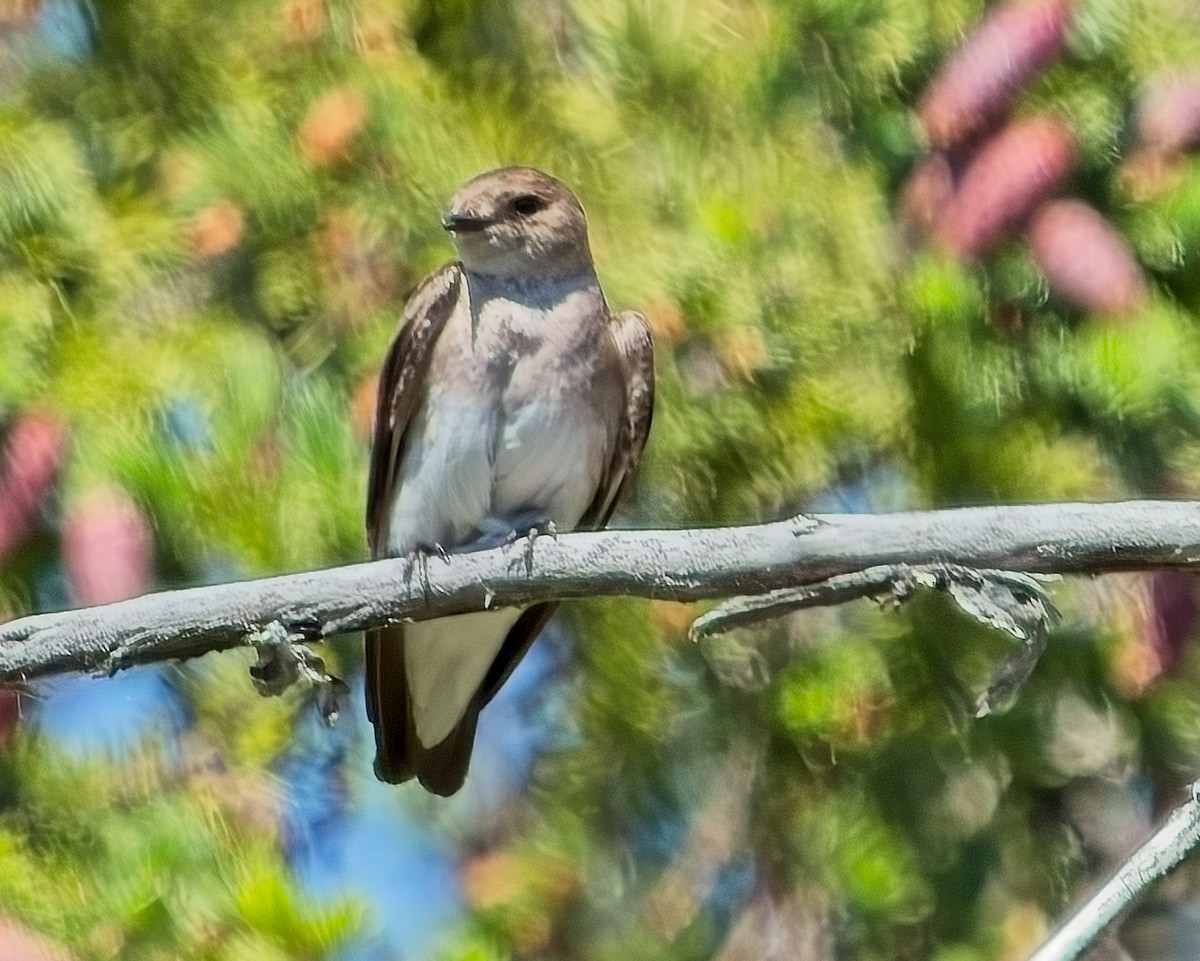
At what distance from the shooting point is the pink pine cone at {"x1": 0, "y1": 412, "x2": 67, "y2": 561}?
2732 mm

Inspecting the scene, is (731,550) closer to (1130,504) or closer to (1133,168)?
(1130,504)

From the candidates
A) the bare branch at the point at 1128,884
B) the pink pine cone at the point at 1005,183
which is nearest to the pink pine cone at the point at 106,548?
the pink pine cone at the point at 1005,183

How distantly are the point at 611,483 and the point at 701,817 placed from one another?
612 mm

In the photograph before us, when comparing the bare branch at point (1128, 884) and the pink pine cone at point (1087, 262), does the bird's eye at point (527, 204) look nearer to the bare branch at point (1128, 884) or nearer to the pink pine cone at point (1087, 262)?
the pink pine cone at point (1087, 262)

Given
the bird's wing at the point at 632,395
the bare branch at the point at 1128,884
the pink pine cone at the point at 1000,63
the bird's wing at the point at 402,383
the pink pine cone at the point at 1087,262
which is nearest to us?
the bare branch at the point at 1128,884

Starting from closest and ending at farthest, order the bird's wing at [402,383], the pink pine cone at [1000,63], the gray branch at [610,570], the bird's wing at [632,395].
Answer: the gray branch at [610,570] → the pink pine cone at [1000,63] → the bird's wing at [402,383] → the bird's wing at [632,395]

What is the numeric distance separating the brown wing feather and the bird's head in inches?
3.5

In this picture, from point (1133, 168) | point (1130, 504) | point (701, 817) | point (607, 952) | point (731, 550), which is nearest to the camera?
point (1130, 504)

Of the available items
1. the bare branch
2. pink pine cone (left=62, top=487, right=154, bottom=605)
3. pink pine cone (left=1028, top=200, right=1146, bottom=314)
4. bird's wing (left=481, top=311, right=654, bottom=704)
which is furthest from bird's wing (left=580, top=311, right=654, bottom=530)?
the bare branch

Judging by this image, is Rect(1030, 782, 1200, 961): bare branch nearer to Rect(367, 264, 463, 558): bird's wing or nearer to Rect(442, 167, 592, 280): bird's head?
Result: Rect(367, 264, 463, 558): bird's wing

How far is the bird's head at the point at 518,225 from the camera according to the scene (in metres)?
3.10

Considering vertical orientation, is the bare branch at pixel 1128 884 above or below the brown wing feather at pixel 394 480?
above

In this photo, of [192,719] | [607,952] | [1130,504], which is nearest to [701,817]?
[607,952]

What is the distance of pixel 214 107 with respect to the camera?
3215 millimetres
